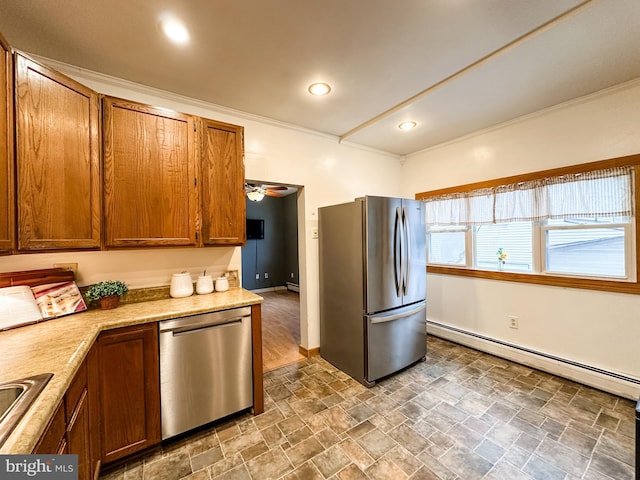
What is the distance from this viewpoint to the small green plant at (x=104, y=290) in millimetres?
1757

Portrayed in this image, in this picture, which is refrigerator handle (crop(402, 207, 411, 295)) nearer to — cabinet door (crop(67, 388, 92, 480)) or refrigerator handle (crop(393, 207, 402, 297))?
refrigerator handle (crop(393, 207, 402, 297))

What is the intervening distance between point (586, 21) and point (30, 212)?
3.36 meters

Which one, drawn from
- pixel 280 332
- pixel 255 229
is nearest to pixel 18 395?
pixel 280 332

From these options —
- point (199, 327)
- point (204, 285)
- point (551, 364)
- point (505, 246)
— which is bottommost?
A: point (551, 364)

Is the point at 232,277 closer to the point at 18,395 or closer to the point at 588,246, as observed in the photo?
the point at 18,395

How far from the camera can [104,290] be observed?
1.79 m

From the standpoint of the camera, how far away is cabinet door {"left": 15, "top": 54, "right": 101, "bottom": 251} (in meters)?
1.38

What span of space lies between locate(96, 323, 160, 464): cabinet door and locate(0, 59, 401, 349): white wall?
654 millimetres

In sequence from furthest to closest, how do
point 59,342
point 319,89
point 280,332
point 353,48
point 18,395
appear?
1. point 280,332
2. point 319,89
3. point 353,48
4. point 59,342
5. point 18,395

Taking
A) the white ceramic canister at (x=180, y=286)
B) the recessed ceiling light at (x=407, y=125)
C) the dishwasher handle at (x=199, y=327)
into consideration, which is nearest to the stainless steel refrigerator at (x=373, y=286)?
the recessed ceiling light at (x=407, y=125)

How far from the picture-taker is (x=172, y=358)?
5.61 feet

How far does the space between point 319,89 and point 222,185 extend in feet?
3.82

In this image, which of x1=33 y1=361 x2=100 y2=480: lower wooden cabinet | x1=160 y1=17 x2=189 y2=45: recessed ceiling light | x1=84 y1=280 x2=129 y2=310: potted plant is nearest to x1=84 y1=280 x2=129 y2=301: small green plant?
x1=84 y1=280 x2=129 y2=310: potted plant

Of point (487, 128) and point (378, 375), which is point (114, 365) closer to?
point (378, 375)
